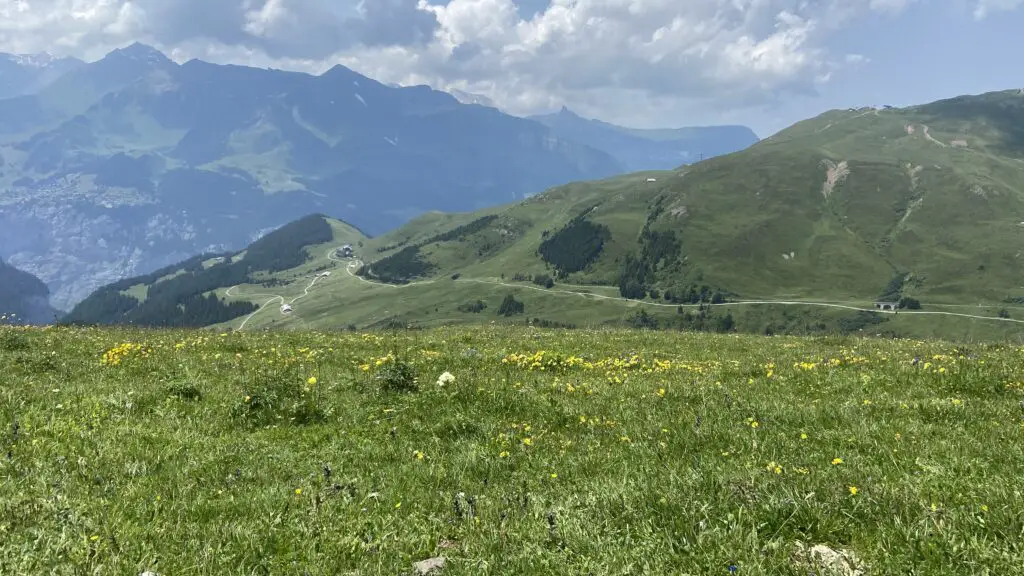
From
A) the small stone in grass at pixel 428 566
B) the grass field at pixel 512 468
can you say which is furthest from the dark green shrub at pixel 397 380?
the small stone in grass at pixel 428 566

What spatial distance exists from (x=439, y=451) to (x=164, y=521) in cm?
385

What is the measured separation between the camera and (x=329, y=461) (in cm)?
832

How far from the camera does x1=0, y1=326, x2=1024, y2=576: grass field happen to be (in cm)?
509

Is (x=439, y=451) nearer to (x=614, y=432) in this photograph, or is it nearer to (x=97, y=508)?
(x=614, y=432)

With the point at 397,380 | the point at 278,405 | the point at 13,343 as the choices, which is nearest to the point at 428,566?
the point at 278,405

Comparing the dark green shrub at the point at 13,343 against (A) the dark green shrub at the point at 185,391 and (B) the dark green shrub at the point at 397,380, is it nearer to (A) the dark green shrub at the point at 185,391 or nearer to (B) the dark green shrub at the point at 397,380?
(A) the dark green shrub at the point at 185,391

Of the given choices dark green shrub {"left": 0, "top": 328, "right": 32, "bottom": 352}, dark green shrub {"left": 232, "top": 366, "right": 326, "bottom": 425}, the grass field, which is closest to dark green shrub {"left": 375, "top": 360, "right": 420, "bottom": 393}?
the grass field

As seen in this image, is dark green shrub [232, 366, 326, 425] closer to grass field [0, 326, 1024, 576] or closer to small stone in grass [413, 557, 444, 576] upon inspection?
grass field [0, 326, 1024, 576]

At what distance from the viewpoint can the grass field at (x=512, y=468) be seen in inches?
201

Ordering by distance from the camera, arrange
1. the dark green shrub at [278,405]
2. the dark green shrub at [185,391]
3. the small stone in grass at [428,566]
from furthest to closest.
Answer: the dark green shrub at [185,391]
the dark green shrub at [278,405]
the small stone in grass at [428,566]

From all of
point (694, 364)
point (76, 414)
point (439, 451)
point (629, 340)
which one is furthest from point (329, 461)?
point (629, 340)

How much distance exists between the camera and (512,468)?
8.26 meters

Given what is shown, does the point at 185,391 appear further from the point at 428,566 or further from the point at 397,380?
the point at 428,566

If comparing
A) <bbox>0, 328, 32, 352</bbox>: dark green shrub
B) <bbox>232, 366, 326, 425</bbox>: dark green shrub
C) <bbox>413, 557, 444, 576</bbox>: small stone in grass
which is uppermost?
<bbox>0, 328, 32, 352</bbox>: dark green shrub
